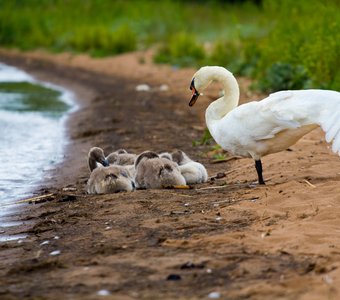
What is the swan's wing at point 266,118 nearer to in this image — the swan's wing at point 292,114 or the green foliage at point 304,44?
the swan's wing at point 292,114

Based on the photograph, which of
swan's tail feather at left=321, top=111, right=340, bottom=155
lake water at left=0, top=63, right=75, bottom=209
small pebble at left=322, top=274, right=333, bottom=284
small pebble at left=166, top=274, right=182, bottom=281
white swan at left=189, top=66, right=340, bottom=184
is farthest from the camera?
lake water at left=0, top=63, right=75, bottom=209

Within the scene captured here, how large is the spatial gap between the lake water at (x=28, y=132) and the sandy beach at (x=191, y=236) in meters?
0.36

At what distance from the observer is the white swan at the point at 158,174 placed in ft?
29.9

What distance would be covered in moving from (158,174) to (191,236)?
98.1 inches

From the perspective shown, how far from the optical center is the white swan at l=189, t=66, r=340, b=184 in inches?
310

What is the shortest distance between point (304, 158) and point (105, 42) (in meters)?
18.9

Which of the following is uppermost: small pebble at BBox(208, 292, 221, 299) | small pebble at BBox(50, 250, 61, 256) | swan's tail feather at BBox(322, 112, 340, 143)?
swan's tail feather at BBox(322, 112, 340, 143)

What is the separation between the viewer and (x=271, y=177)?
925cm

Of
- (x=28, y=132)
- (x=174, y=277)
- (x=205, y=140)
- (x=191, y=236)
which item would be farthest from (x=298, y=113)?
A: (x=28, y=132)

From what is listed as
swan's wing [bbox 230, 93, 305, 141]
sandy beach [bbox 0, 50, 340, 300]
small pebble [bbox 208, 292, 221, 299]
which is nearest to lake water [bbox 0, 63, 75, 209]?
sandy beach [bbox 0, 50, 340, 300]

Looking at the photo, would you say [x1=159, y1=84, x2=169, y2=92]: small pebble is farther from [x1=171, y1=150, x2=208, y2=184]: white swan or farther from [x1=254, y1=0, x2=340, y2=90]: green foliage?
[x1=171, y1=150, x2=208, y2=184]: white swan

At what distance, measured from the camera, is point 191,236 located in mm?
6688

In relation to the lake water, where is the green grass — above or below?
above

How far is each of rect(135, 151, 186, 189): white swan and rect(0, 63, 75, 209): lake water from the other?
4.74 feet
